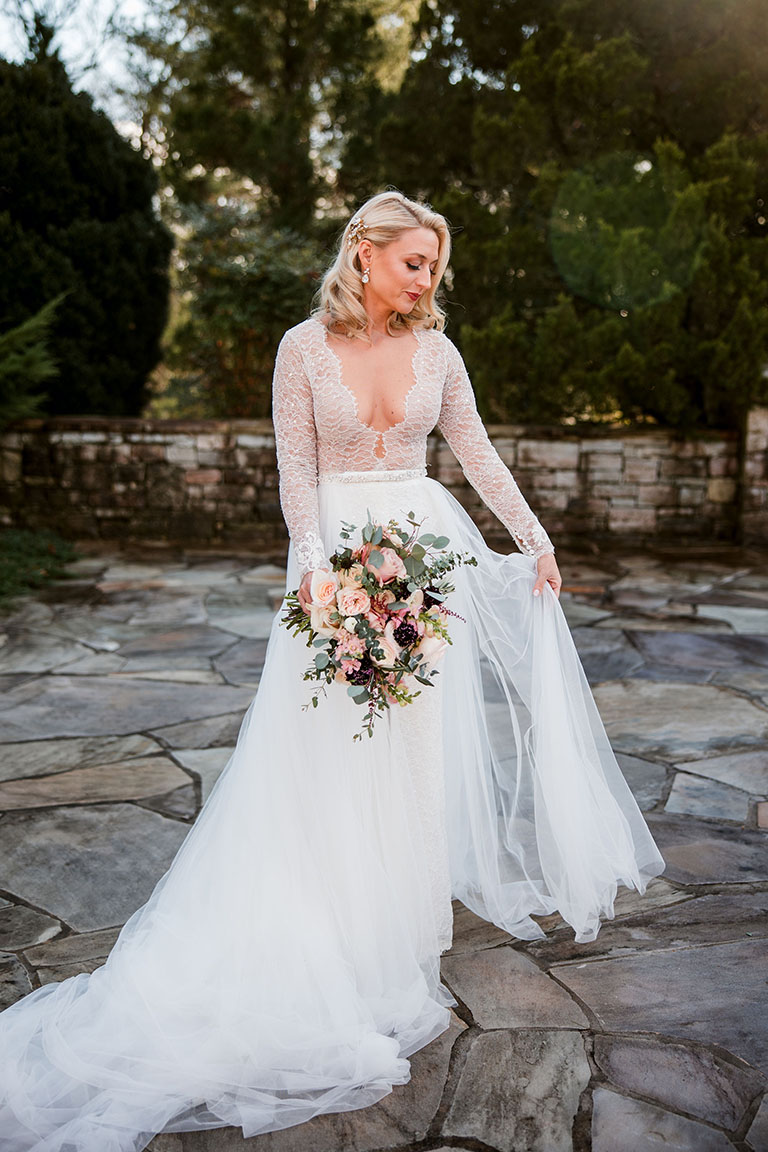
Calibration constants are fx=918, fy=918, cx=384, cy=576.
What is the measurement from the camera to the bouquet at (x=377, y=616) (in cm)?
201

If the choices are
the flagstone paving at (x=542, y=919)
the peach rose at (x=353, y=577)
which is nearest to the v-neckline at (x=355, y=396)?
the peach rose at (x=353, y=577)

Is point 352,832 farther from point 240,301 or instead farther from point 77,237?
point 240,301

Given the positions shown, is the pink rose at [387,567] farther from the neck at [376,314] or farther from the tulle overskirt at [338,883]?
the neck at [376,314]

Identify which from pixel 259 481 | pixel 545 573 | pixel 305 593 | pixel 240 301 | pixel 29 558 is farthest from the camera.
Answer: pixel 240 301

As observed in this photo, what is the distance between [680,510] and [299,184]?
20.7 feet

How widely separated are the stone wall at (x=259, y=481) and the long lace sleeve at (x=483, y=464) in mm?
5915

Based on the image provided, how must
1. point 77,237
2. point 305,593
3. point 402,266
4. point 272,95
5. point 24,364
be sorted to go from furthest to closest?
1. point 272,95
2. point 77,237
3. point 24,364
4. point 402,266
5. point 305,593

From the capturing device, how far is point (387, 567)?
79.6 inches

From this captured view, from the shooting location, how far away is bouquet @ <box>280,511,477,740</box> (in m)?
2.01

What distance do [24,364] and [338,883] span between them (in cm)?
691

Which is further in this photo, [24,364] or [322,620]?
[24,364]

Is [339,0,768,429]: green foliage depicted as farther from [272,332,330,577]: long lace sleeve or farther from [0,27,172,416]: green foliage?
[272,332,330,577]: long lace sleeve

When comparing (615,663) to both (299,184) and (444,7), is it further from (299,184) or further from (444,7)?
(299,184)

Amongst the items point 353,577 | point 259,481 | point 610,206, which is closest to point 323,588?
point 353,577
